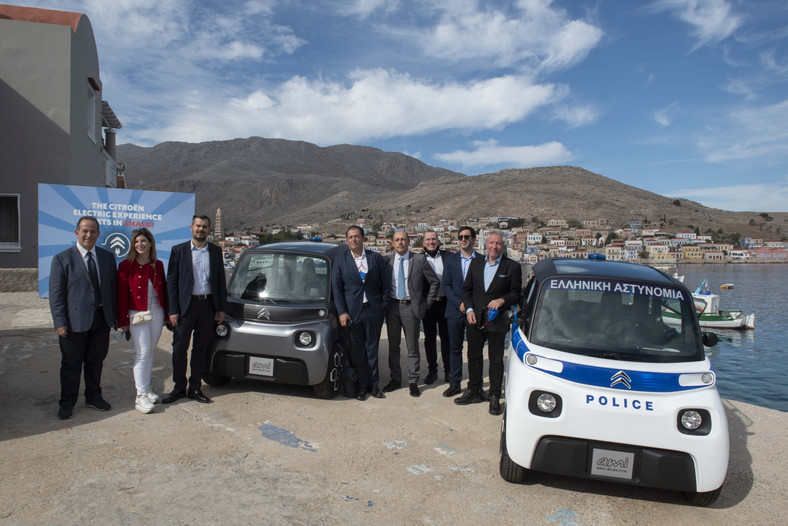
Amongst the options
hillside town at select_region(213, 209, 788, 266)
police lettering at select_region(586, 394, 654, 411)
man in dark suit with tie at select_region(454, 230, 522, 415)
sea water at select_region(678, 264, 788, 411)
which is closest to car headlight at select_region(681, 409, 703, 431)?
police lettering at select_region(586, 394, 654, 411)

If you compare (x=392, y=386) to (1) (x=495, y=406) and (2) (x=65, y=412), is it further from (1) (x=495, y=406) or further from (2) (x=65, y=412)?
(2) (x=65, y=412)

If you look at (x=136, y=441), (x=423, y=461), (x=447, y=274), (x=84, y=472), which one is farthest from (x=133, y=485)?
(x=447, y=274)

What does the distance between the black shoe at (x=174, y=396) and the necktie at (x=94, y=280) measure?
1188 mm

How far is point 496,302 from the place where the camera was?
18.0 feet

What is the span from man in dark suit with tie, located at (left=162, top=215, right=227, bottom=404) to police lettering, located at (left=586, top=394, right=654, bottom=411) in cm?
380

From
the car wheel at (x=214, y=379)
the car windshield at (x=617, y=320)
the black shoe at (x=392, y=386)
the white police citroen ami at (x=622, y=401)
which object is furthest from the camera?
the black shoe at (x=392, y=386)

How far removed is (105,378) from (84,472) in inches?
116

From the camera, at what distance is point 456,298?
20.1ft

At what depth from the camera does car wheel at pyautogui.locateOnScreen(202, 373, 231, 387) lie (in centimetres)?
608

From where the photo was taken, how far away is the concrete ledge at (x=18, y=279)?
44.2ft

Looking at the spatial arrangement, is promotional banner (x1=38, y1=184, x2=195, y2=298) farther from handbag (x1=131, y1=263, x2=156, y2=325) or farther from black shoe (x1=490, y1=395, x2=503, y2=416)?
black shoe (x1=490, y1=395, x2=503, y2=416)

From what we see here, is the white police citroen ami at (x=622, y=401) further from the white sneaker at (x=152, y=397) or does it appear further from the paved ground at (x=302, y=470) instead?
the white sneaker at (x=152, y=397)

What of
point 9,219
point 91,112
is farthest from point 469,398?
point 91,112

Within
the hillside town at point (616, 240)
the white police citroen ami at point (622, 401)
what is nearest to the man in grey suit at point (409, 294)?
the white police citroen ami at point (622, 401)
